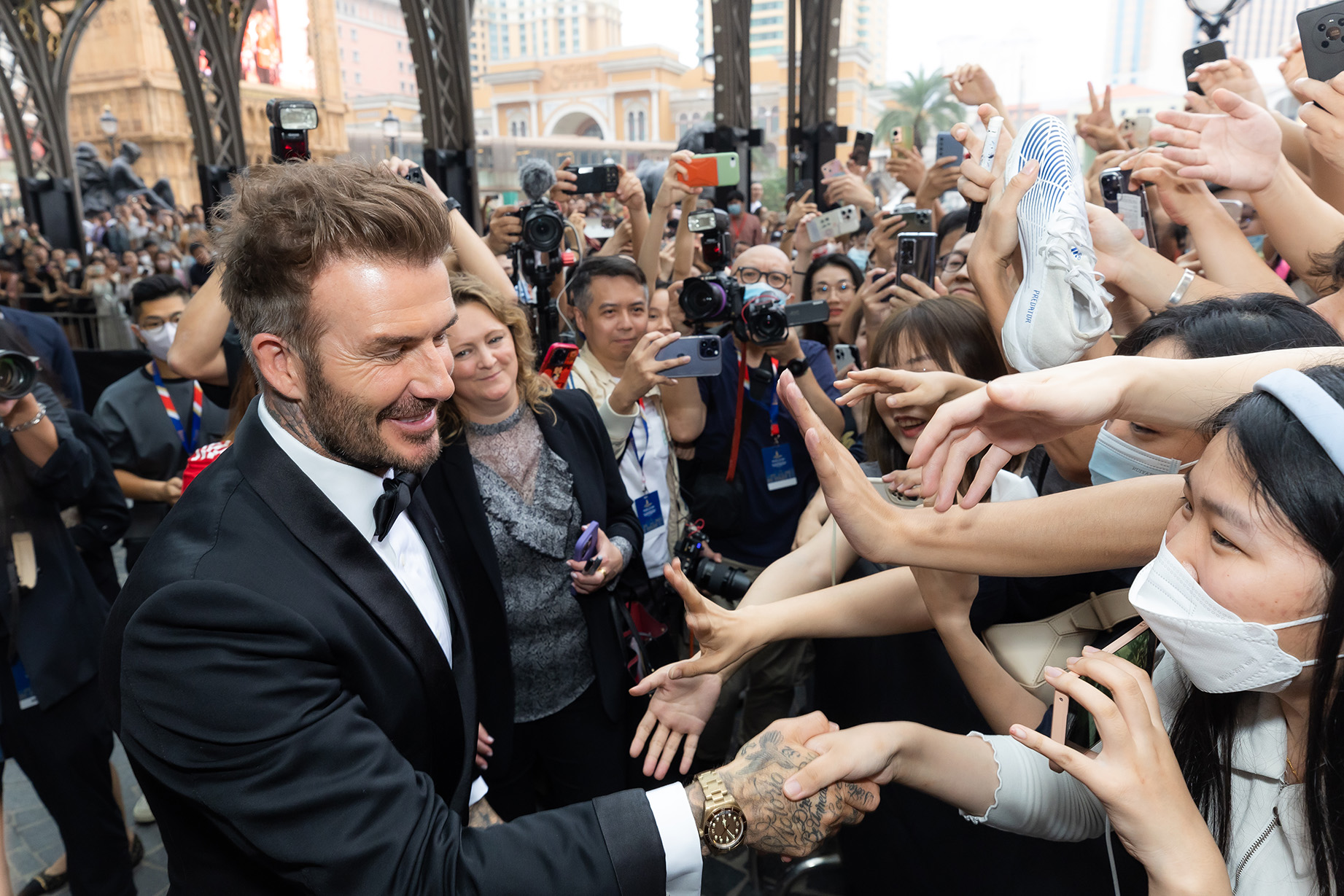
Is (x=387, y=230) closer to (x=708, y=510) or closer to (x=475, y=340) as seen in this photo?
(x=475, y=340)

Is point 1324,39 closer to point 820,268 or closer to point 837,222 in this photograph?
point 837,222

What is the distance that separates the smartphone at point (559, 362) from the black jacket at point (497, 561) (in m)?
0.38

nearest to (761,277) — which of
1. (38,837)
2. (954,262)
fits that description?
(954,262)

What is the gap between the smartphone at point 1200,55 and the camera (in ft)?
8.08

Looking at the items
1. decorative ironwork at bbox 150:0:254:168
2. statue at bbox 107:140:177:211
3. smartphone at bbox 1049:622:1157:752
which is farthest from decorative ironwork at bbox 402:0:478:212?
statue at bbox 107:140:177:211

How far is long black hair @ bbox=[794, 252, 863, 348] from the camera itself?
13.0 ft

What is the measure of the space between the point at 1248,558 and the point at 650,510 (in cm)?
204

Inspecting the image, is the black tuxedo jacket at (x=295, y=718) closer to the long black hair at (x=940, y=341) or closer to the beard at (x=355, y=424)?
the beard at (x=355, y=424)

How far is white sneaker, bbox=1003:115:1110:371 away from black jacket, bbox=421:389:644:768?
1.21 meters

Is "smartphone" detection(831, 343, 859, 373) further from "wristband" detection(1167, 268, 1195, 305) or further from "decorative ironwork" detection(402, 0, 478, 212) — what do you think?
"decorative ironwork" detection(402, 0, 478, 212)

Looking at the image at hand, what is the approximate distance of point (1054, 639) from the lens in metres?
1.53

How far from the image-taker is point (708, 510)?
9.72 feet

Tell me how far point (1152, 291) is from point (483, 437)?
1.73m

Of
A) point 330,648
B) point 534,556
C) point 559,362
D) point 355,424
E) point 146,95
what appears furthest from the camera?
point 146,95
